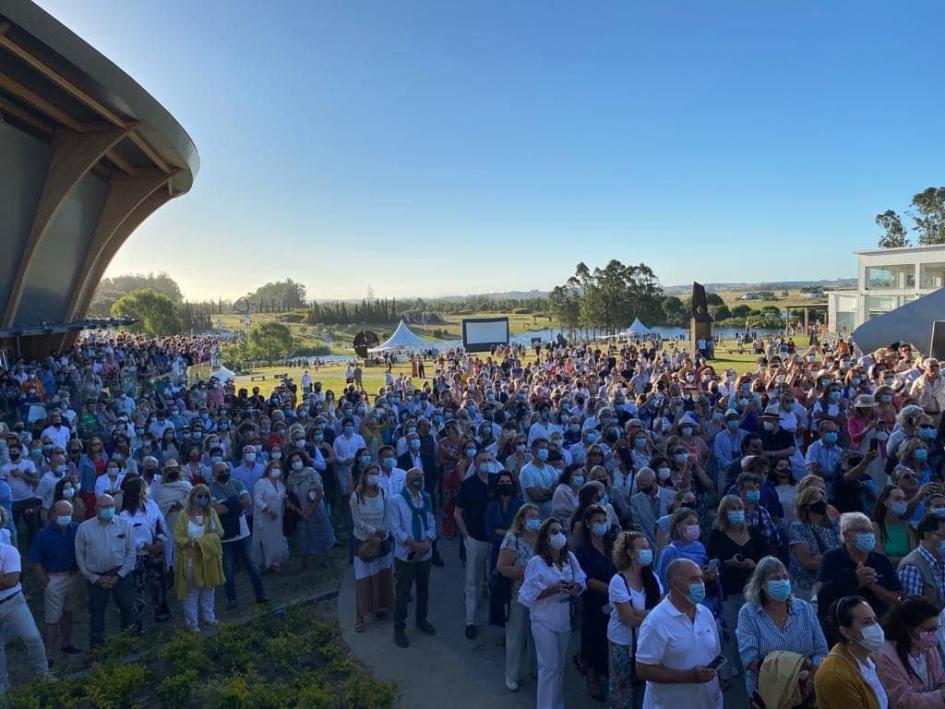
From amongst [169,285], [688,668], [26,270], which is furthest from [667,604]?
[169,285]

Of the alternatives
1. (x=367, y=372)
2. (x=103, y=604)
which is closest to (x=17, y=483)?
(x=103, y=604)

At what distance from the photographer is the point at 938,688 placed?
337 cm

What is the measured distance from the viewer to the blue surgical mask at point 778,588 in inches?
144

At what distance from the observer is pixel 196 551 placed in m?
6.46

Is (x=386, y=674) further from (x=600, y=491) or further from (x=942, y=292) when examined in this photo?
(x=942, y=292)

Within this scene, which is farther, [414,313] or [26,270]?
[414,313]

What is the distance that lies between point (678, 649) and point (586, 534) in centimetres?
161

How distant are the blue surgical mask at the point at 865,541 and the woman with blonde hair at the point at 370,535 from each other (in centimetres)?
410

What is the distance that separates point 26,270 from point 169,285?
152712 mm

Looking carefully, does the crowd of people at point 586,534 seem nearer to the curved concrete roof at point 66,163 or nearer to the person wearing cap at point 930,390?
the person wearing cap at point 930,390

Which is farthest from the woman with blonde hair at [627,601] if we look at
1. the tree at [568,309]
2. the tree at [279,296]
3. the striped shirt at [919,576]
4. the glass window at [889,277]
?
the tree at [279,296]

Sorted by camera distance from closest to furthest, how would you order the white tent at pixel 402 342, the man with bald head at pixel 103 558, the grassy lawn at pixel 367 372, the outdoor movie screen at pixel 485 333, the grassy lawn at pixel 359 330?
the man with bald head at pixel 103 558 < the grassy lawn at pixel 367 372 < the white tent at pixel 402 342 < the outdoor movie screen at pixel 485 333 < the grassy lawn at pixel 359 330

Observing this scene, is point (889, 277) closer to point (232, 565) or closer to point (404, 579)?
point (404, 579)

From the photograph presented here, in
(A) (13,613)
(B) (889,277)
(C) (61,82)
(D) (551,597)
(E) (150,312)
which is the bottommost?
(A) (13,613)
